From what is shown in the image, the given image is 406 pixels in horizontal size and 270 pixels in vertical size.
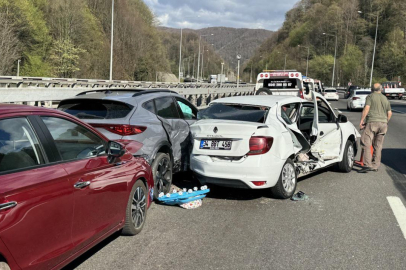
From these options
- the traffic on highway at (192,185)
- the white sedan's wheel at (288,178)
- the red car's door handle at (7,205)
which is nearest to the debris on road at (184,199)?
the traffic on highway at (192,185)

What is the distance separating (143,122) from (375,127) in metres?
5.07

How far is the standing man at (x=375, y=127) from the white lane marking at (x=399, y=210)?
85.9 inches

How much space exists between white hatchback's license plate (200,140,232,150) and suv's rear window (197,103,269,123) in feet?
1.83

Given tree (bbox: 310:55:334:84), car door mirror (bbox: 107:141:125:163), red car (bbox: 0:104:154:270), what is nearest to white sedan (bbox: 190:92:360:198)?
red car (bbox: 0:104:154:270)

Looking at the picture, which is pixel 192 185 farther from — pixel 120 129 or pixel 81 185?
pixel 81 185

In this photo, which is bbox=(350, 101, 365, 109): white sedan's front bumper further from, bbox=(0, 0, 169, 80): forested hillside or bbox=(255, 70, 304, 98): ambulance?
bbox=(0, 0, 169, 80): forested hillside

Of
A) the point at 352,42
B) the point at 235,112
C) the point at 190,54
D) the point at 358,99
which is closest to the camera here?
the point at 235,112

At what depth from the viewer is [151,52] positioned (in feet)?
251

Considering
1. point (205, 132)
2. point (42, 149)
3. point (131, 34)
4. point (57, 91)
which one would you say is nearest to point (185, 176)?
point (205, 132)

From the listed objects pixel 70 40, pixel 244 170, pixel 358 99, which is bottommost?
pixel 244 170

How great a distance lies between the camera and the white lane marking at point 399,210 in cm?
546

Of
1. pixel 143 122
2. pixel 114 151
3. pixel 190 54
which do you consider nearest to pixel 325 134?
pixel 143 122

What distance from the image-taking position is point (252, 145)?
617 centimetres

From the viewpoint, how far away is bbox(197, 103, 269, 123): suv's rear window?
6659mm
